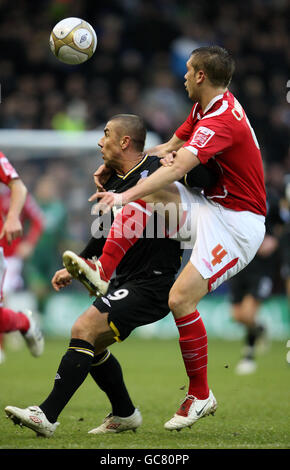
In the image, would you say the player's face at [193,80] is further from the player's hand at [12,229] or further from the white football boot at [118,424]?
the white football boot at [118,424]

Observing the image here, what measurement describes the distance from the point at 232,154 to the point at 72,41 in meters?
1.41

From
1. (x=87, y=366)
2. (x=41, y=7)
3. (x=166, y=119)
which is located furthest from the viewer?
(x=41, y=7)

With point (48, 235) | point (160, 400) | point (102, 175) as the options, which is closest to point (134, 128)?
point (102, 175)

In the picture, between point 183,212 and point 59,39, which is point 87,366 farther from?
point 59,39

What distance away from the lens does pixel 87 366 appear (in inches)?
184

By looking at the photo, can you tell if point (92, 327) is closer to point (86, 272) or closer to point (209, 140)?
point (86, 272)

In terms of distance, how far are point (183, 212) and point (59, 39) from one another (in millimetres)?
1516

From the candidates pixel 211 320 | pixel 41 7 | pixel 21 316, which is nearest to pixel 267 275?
pixel 211 320

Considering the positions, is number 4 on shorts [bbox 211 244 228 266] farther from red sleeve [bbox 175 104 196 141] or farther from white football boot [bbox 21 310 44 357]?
white football boot [bbox 21 310 44 357]

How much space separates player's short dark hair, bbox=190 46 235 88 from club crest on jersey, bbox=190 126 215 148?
15.3 inches

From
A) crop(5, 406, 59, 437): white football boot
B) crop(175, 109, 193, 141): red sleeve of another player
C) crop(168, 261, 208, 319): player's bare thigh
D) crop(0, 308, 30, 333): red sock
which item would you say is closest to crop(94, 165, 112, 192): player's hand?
crop(175, 109, 193, 141): red sleeve of another player

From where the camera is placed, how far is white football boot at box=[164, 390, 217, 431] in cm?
474

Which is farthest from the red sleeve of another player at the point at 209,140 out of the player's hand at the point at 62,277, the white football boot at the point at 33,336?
the white football boot at the point at 33,336

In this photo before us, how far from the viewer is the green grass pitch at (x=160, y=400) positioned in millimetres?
4617
